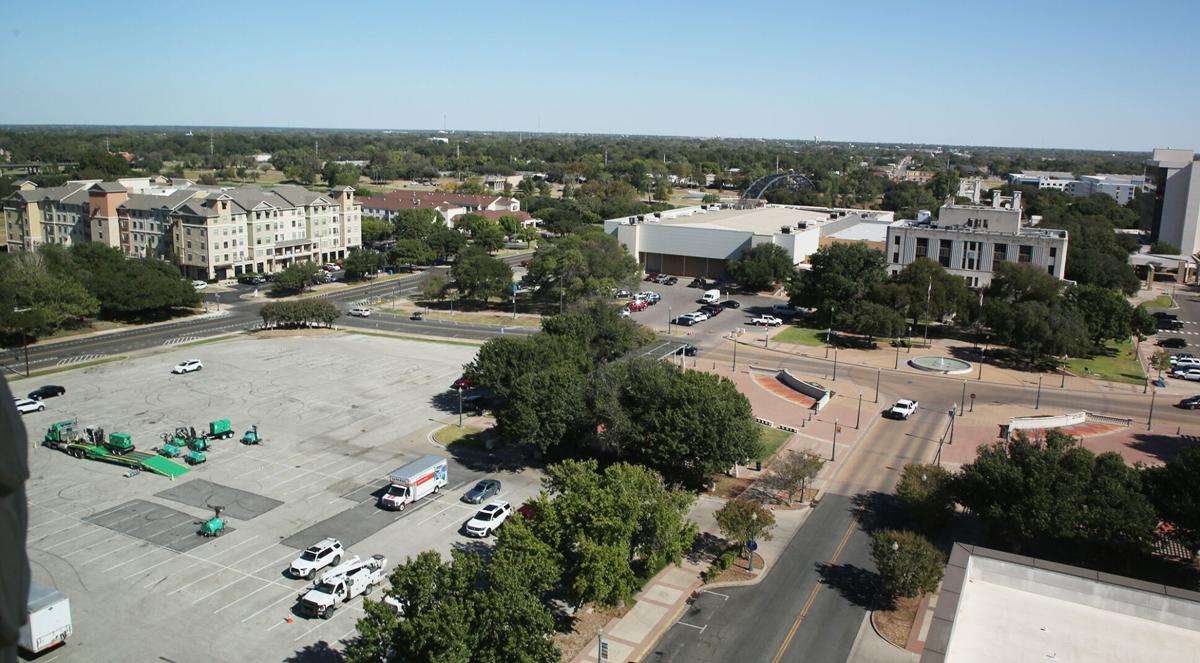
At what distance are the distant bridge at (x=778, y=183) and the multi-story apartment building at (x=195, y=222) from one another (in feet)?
261

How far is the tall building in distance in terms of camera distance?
402ft

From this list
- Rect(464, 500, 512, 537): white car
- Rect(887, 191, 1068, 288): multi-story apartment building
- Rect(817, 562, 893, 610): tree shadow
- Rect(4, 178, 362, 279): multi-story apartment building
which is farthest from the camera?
Rect(4, 178, 362, 279): multi-story apartment building

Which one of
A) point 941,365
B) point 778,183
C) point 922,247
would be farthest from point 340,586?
point 778,183

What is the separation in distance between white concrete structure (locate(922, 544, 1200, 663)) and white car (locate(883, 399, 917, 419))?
95.9ft

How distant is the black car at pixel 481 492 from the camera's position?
128ft

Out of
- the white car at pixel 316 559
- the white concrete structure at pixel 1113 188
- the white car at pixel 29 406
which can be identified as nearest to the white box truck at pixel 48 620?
the white car at pixel 316 559

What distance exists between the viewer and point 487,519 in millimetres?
36094

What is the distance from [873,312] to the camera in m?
69.5

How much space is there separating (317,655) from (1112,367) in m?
62.6

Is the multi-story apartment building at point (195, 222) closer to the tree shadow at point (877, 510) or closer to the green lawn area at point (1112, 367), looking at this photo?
the tree shadow at point (877, 510)

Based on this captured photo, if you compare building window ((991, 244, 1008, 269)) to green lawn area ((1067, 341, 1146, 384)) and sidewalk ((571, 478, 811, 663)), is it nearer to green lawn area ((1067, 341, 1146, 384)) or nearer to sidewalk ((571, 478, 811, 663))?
green lawn area ((1067, 341, 1146, 384))

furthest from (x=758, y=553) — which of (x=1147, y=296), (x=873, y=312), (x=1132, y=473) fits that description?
(x=1147, y=296)

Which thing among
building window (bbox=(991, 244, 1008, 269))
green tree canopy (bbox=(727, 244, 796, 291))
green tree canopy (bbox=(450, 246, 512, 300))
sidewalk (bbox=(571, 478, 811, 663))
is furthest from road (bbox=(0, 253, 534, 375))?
building window (bbox=(991, 244, 1008, 269))

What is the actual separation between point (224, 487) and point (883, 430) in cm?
3626
